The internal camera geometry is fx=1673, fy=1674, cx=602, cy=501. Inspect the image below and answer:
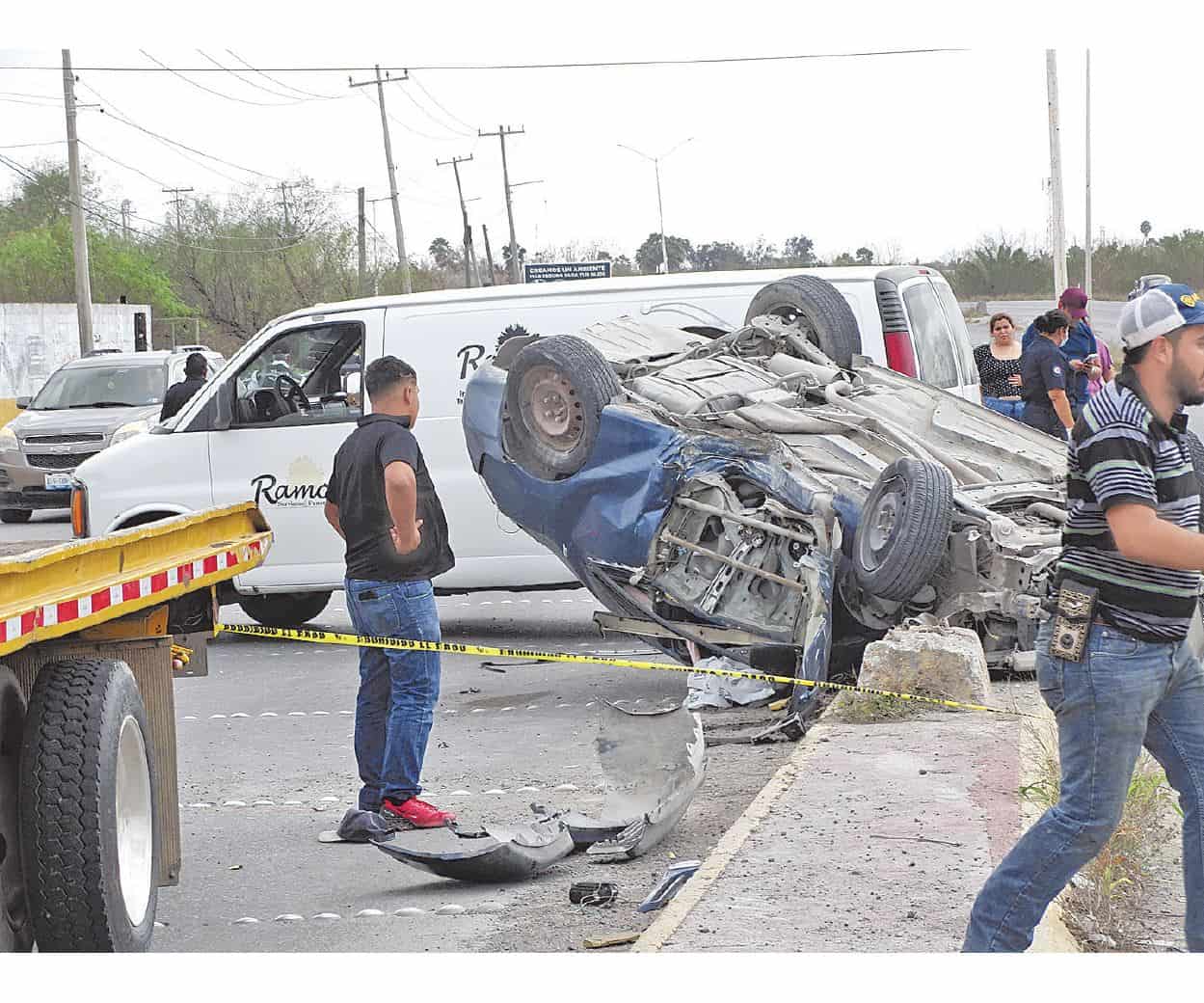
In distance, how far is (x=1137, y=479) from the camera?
145 inches

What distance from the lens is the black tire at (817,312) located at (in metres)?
9.01

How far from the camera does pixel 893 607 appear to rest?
7.27m

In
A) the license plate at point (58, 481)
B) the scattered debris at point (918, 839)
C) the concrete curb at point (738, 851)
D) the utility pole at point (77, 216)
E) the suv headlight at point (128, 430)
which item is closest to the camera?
the concrete curb at point (738, 851)

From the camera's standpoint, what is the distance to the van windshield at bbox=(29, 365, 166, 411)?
19656 millimetres

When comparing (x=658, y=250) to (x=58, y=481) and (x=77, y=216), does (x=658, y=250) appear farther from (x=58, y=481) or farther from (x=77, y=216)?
(x=58, y=481)

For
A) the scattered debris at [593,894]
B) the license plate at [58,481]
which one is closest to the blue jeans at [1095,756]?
the scattered debris at [593,894]

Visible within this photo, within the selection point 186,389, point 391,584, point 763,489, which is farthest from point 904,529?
point 186,389

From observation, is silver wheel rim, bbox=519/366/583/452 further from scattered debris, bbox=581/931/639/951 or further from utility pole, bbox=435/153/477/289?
utility pole, bbox=435/153/477/289

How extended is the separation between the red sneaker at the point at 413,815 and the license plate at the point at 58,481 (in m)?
11.9

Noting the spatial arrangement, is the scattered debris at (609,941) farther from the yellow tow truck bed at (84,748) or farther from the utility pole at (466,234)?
the utility pole at (466,234)

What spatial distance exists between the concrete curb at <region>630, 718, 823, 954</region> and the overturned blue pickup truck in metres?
→ 0.99

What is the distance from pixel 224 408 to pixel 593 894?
20.1ft

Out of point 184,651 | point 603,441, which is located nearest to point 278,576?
point 603,441

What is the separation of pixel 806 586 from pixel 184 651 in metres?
2.83
